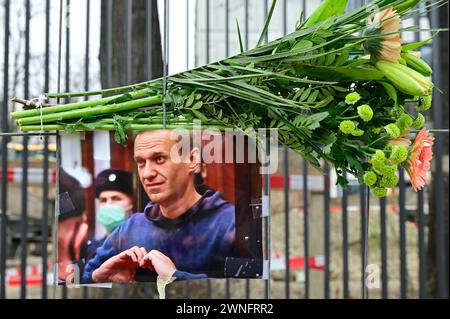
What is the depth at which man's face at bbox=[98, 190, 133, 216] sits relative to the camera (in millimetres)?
1384

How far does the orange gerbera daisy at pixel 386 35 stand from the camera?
120cm

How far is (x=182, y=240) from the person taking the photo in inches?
54.4

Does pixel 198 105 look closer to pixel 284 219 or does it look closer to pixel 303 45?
pixel 303 45

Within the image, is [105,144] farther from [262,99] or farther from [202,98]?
[262,99]

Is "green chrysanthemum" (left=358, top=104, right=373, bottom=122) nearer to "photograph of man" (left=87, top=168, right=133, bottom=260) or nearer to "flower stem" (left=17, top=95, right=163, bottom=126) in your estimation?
"flower stem" (left=17, top=95, right=163, bottom=126)

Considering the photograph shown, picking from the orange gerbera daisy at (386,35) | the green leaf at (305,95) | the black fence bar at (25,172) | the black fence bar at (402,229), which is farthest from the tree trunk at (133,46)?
the orange gerbera daisy at (386,35)

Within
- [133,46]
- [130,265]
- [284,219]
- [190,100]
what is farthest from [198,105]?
[284,219]

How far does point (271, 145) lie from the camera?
1406mm

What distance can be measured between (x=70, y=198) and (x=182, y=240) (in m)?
0.28

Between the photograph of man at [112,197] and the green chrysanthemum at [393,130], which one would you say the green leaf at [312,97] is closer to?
the green chrysanthemum at [393,130]

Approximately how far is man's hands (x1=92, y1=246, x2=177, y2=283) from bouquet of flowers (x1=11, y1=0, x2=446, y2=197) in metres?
0.28

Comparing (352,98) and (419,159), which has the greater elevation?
(352,98)
